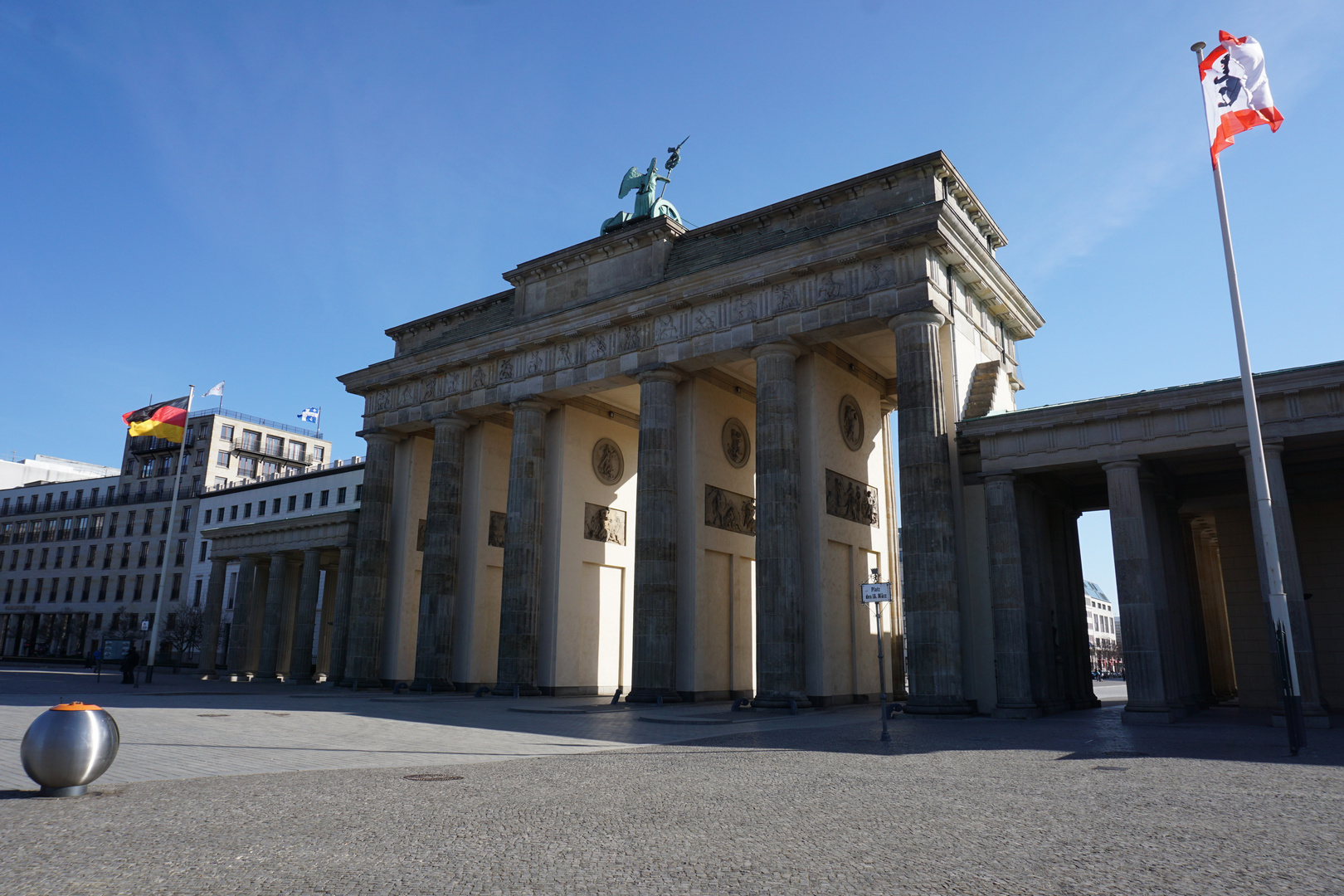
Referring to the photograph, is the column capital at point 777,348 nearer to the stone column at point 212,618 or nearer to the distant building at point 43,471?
the stone column at point 212,618

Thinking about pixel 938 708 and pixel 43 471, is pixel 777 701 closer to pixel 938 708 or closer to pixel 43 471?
pixel 938 708

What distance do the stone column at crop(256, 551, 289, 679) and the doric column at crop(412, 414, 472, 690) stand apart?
13.0 meters

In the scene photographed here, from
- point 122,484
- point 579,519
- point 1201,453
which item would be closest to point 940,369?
point 1201,453

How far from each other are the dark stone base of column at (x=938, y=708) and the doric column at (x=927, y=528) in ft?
0.07

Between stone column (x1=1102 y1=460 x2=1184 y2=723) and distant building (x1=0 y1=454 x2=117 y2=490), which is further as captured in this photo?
distant building (x1=0 y1=454 x2=117 y2=490)

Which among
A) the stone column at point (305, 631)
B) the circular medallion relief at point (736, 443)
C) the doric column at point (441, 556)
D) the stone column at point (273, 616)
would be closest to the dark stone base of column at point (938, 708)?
the circular medallion relief at point (736, 443)

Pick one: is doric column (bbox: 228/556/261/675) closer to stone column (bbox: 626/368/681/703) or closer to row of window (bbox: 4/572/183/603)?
stone column (bbox: 626/368/681/703)

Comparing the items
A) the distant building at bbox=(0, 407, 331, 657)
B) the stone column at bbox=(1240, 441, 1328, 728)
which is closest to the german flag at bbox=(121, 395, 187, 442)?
the stone column at bbox=(1240, 441, 1328, 728)

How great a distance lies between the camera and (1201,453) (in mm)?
22188

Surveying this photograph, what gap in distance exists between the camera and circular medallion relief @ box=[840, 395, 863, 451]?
3145cm

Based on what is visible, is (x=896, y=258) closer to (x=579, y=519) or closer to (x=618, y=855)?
(x=579, y=519)

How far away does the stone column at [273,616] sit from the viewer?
46594mm

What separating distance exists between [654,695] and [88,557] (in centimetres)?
8142

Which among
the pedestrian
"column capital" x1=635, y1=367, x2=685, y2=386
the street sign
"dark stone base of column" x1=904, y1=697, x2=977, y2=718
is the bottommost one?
"dark stone base of column" x1=904, y1=697, x2=977, y2=718
